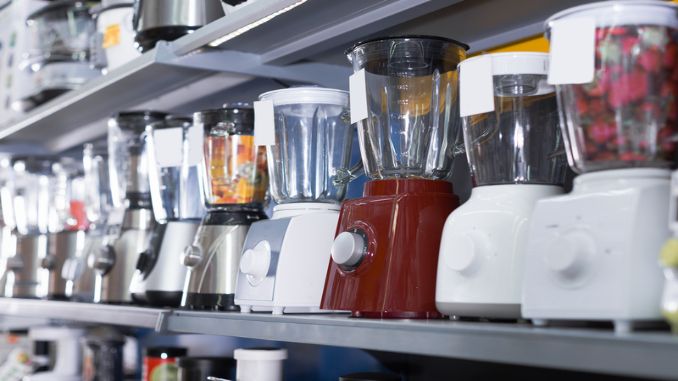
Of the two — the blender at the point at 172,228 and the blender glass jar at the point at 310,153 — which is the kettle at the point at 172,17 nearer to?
the blender at the point at 172,228

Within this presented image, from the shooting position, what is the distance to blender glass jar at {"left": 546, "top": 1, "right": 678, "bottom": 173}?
3.65 feet

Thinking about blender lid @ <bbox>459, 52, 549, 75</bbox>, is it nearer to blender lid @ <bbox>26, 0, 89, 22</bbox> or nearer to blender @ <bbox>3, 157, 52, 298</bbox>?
blender lid @ <bbox>26, 0, 89, 22</bbox>

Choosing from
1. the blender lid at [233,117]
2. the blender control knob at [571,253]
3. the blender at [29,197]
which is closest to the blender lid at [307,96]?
the blender lid at [233,117]

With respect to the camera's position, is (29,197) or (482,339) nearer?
(482,339)

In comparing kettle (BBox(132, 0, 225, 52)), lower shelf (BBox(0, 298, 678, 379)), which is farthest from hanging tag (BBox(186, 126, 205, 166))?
lower shelf (BBox(0, 298, 678, 379))

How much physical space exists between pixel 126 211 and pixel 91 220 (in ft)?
2.15

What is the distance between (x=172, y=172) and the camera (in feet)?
7.61

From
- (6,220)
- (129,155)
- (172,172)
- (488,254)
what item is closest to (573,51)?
(488,254)

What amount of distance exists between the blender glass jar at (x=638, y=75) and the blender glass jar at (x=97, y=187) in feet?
6.66

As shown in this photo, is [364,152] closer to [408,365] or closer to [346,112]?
[346,112]

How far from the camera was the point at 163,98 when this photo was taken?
2.47m

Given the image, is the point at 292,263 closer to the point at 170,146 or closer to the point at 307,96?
the point at 307,96

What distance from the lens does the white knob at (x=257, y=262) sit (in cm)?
160

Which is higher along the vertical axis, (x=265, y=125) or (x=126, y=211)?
(x=265, y=125)
